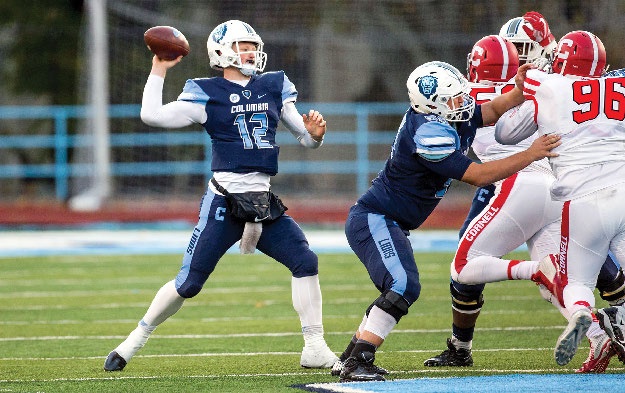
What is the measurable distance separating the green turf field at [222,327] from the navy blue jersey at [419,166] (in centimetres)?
89

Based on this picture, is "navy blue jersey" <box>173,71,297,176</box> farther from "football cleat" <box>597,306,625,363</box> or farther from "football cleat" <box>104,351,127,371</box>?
"football cleat" <box>597,306,625,363</box>

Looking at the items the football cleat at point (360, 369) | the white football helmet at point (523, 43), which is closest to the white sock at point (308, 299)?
the football cleat at point (360, 369)

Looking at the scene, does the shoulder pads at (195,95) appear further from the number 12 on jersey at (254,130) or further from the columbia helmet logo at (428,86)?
the columbia helmet logo at (428,86)

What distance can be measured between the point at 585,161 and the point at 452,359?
147cm

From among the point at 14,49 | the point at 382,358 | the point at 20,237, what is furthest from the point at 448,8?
the point at 382,358

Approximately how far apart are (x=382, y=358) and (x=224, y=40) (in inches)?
82.1

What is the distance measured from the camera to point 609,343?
6.52m

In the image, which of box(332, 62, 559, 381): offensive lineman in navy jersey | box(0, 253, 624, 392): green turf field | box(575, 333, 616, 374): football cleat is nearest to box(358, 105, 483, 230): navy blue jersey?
box(332, 62, 559, 381): offensive lineman in navy jersey

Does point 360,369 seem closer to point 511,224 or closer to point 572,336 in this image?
point 572,336

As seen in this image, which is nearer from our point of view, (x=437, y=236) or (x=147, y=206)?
(x=437, y=236)

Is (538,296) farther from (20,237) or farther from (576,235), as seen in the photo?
(20,237)

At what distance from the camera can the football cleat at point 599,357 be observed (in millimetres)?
6539

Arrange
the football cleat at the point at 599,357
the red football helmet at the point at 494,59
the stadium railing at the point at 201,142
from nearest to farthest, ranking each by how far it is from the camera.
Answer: the football cleat at the point at 599,357, the red football helmet at the point at 494,59, the stadium railing at the point at 201,142

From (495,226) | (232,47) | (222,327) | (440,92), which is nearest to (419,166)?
(440,92)
